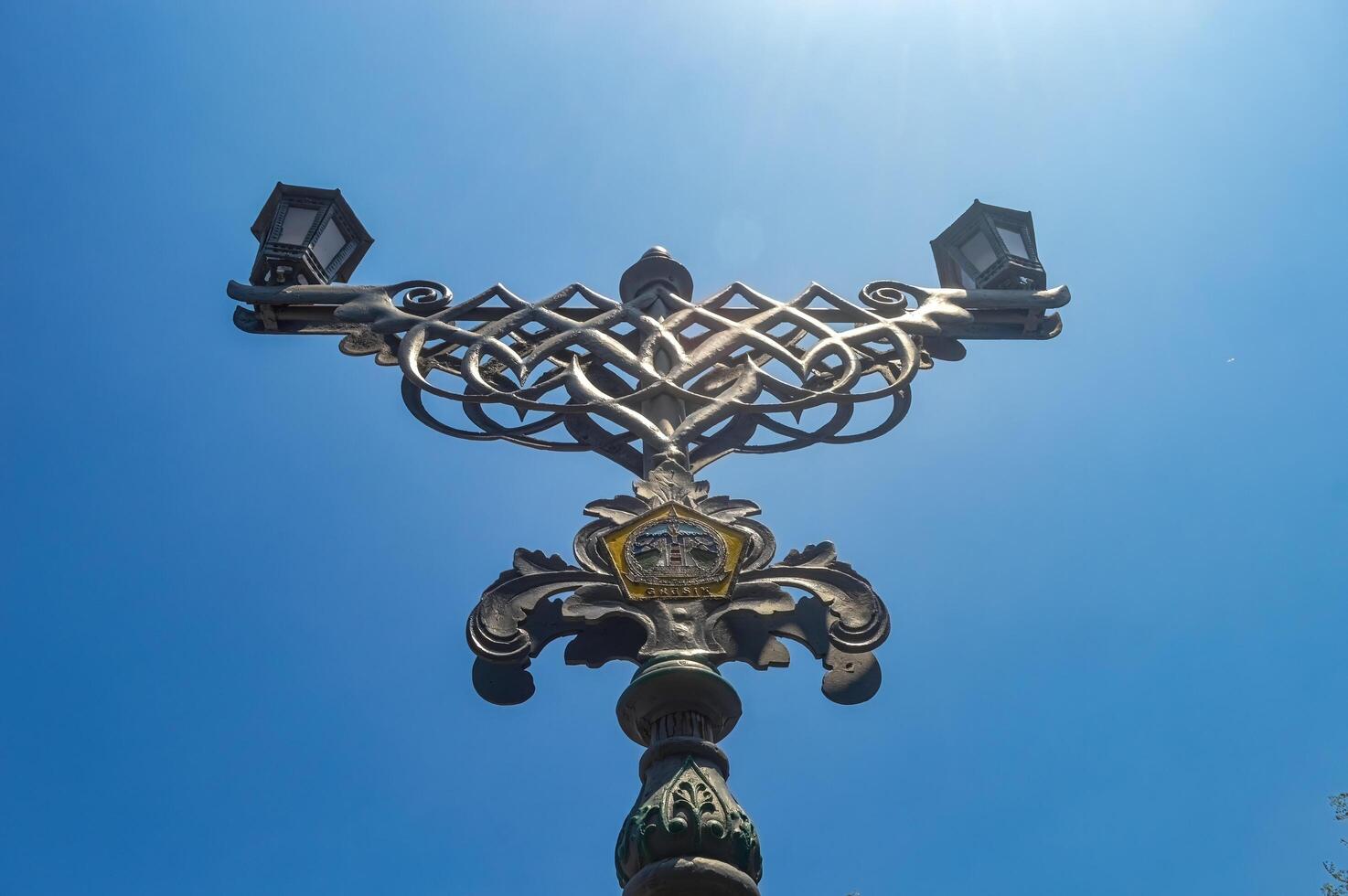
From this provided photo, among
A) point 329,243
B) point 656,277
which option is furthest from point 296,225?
point 656,277

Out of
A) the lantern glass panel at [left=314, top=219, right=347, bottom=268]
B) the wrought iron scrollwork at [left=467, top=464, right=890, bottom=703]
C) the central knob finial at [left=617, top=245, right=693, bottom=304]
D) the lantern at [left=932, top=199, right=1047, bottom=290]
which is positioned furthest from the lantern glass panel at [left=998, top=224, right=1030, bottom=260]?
the lantern glass panel at [left=314, top=219, right=347, bottom=268]

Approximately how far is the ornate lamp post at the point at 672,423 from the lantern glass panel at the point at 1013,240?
0.01 metres

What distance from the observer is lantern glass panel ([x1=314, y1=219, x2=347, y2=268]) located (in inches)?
232

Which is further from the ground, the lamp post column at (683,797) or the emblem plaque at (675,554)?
the emblem plaque at (675,554)

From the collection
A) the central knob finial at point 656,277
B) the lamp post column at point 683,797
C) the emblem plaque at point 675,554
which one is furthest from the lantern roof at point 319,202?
the lamp post column at point 683,797

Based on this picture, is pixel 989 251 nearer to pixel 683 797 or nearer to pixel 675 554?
pixel 675 554

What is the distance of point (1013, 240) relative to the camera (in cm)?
621

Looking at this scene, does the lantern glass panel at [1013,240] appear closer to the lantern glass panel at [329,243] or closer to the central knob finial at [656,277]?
the central knob finial at [656,277]

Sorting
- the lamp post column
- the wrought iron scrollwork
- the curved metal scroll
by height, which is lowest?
the lamp post column

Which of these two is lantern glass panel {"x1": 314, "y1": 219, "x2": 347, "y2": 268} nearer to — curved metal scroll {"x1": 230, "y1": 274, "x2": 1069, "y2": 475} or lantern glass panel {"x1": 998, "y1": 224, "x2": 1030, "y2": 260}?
curved metal scroll {"x1": 230, "y1": 274, "x2": 1069, "y2": 475}

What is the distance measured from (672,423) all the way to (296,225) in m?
2.22

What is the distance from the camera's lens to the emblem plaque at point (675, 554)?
3791mm

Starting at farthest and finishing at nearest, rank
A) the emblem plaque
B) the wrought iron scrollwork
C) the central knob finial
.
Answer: the central knob finial → the emblem plaque → the wrought iron scrollwork

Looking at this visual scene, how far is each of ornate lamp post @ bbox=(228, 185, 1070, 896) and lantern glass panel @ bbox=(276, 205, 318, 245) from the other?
14 millimetres
